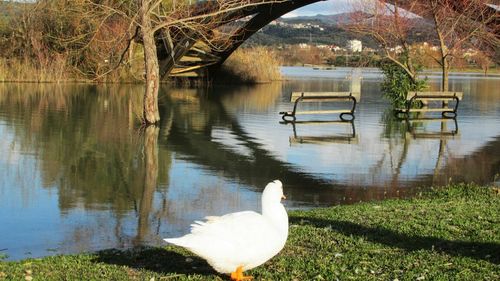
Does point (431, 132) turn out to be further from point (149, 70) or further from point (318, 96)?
point (149, 70)

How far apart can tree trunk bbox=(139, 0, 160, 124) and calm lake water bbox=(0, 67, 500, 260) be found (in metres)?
0.61

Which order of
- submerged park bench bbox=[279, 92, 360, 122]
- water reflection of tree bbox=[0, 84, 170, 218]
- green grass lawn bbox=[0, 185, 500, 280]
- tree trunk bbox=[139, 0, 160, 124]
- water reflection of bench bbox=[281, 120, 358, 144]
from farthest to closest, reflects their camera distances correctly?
1. submerged park bench bbox=[279, 92, 360, 122]
2. tree trunk bbox=[139, 0, 160, 124]
3. water reflection of bench bbox=[281, 120, 358, 144]
4. water reflection of tree bbox=[0, 84, 170, 218]
5. green grass lawn bbox=[0, 185, 500, 280]

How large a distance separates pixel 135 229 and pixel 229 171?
4560 millimetres

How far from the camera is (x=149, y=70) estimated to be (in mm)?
18984

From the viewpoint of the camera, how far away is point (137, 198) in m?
9.81

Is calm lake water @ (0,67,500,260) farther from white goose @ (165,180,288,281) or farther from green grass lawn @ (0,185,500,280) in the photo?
white goose @ (165,180,288,281)

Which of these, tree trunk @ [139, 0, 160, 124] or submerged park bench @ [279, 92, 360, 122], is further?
submerged park bench @ [279, 92, 360, 122]

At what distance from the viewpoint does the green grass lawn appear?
5703 mm

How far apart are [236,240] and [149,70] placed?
561 inches

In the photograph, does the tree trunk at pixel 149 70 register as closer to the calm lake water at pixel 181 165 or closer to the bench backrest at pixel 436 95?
the calm lake water at pixel 181 165

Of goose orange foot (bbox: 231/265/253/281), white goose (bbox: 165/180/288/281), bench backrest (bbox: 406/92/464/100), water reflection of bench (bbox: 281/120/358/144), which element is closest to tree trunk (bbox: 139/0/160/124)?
water reflection of bench (bbox: 281/120/358/144)

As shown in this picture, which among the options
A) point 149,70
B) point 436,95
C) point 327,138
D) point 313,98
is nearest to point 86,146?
point 149,70

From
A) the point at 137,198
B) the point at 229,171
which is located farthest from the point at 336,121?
the point at 137,198

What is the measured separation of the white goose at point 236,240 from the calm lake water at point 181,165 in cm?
229
